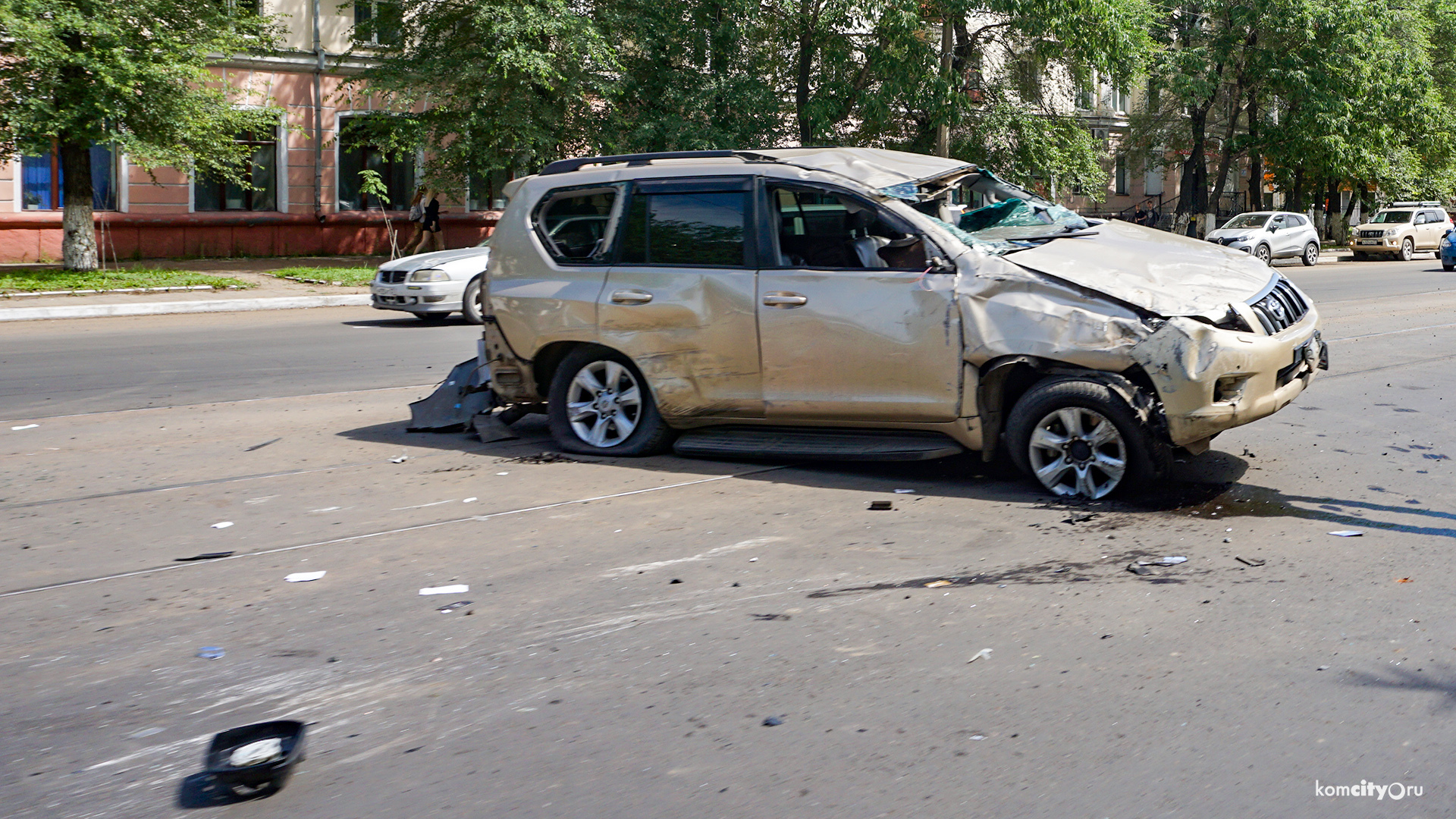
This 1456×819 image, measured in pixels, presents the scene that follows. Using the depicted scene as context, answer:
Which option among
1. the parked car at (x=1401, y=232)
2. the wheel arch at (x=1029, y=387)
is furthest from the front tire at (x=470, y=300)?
the parked car at (x=1401, y=232)

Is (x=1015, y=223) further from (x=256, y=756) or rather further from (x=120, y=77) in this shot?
(x=120, y=77)

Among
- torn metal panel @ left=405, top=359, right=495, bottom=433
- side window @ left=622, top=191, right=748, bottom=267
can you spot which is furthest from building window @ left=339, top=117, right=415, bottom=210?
side window @ left=622, top=191, right=748, bottom=267

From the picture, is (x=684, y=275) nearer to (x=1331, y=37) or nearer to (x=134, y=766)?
(x=134, y=766)

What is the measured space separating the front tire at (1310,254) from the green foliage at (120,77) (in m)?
27.1

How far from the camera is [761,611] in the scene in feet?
16.1

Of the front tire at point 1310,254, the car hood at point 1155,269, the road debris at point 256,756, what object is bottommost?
the road debris at point 256,756

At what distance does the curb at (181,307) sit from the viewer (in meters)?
18.5

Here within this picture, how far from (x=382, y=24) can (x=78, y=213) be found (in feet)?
23.8

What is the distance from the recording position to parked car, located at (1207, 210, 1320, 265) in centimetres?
3494

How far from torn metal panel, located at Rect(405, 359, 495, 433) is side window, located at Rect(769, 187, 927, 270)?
2.68 metres

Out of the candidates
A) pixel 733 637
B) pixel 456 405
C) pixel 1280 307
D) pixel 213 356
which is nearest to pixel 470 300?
pixel 213 356

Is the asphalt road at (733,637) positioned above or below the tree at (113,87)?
below

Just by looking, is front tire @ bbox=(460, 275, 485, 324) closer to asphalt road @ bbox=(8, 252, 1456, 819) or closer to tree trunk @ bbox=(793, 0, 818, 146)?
asphalt road @ bbox=(8, 252, 1456, 819)

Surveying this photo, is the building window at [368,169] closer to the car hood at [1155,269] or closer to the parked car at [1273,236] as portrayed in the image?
the parked car at [1273,236]
